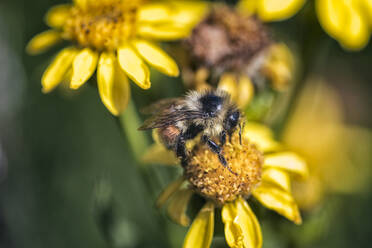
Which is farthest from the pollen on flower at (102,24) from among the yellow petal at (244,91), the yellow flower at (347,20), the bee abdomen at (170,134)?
the yellow flower at (347,20)

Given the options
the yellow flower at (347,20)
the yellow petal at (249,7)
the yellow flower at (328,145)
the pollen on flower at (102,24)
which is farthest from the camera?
the yellow flower at (328,145)

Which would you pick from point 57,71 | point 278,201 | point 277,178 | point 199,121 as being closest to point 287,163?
point 277,178

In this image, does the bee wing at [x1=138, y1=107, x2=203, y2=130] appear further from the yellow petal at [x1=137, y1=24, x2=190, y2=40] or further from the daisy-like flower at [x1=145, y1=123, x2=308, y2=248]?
the yellow petal at [x1=137, y1=24, x2=190, y2=40]

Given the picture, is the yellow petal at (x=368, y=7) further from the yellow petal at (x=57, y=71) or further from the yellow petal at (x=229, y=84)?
the yellow petal at (x=57, y=71)

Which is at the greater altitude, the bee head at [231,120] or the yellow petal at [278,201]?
the bee head at [231,120]

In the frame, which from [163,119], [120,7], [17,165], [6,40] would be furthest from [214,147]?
[6,40]

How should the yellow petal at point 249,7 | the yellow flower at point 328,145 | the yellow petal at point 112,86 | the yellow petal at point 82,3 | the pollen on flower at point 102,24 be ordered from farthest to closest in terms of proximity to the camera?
the yellow flower at point 328,145
the yellow petal at point 249,7
the yellow petal at point 82,3
the pollen on flower at point 102,24
the yellow petal at point 112,86
